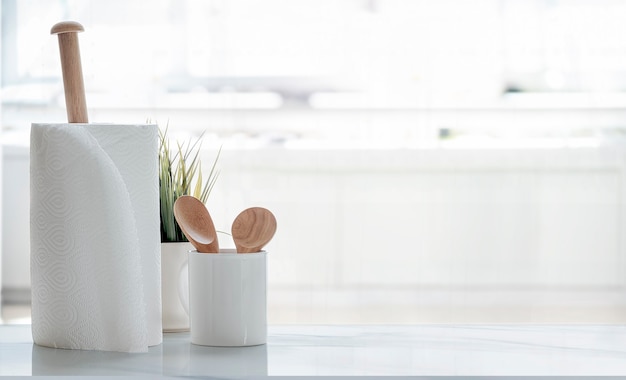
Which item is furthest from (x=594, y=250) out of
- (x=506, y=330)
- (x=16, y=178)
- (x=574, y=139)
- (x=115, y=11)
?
(x=506, y=330)

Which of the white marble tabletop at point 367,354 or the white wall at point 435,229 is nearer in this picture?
the white marble tabletop at point 367,354

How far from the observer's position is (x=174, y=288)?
0.80 meters

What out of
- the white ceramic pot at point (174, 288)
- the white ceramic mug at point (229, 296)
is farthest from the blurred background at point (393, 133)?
the white ceramic mug at point (229, 296)

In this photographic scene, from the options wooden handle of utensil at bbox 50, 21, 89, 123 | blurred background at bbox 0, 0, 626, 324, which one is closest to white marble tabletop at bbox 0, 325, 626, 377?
wooden handle of utensil at bbox 50, 21, 89, 123

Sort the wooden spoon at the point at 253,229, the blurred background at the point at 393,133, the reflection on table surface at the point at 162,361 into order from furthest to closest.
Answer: the blurred background at the point at 393,133
the wooden spoon at the point at 253,229
the reflection on table surface at the point at 162,361

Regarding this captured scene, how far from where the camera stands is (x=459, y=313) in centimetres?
329

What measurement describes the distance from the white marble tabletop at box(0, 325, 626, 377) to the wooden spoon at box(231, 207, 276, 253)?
0.08 metres

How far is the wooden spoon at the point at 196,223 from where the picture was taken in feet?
2.32

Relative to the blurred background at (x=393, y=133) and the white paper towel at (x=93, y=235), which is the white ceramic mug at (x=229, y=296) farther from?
the blurred background at (x=393, y=133)

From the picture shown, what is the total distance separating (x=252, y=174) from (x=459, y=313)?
0.96 metres

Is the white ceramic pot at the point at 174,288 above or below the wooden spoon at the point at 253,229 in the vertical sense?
below

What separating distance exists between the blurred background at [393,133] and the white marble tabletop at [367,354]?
8.26ft

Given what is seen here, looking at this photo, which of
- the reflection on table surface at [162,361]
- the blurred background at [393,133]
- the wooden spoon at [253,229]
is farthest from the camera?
the blurred background at [393,133]

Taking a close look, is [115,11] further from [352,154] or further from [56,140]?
[56,140]
